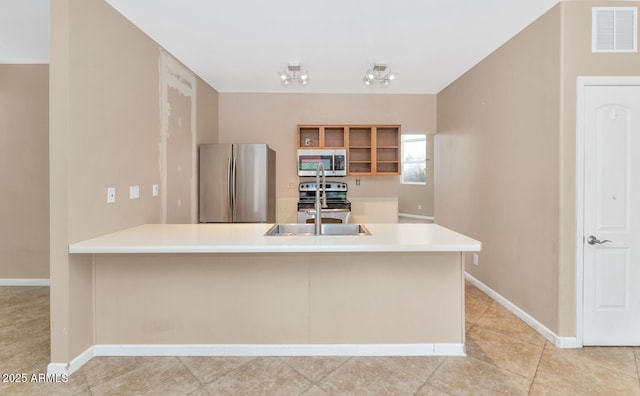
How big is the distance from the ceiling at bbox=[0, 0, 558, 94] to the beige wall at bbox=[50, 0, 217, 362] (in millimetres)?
386

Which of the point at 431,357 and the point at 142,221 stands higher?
the point at 142,221

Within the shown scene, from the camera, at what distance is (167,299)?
233cm

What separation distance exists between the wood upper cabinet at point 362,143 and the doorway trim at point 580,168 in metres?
2.47

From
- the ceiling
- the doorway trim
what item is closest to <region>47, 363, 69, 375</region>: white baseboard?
the ceiling

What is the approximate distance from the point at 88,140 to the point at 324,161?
298 cm

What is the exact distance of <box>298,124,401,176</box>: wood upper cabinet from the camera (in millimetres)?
4738

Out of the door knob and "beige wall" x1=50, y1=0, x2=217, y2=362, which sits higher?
"beige wall" x1=50, y1=0, x2=217, y2=362

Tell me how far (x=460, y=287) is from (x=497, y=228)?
1302 millimetres

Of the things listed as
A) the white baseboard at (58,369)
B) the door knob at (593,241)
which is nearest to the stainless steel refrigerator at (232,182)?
the white baseboard at (58,369)

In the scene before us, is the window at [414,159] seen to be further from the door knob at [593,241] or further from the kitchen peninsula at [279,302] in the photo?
the kitchen peninsula at [279,302]

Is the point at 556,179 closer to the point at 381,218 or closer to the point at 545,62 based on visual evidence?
the point at 545,62

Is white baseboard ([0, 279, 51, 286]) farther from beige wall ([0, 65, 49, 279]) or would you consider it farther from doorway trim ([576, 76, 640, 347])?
doorway trim ([576, 76, 640, 347])

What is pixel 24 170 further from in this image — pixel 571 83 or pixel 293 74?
pixel 571 83

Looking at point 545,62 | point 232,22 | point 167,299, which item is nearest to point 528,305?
point 545,62
